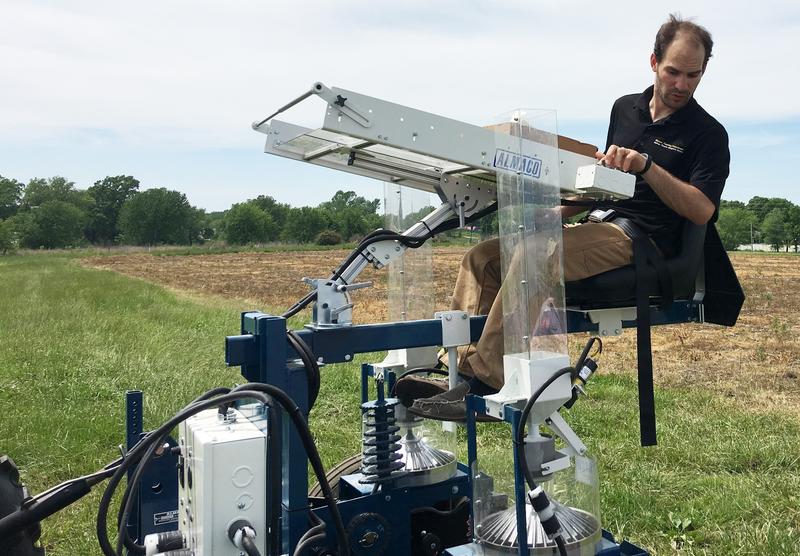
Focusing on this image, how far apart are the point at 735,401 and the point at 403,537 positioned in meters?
4.84

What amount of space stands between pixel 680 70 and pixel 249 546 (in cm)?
270

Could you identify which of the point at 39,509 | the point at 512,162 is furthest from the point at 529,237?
the point at 39,509

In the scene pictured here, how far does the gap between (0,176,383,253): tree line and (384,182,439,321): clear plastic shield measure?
251 feet

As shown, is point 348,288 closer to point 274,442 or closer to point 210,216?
point 274,442

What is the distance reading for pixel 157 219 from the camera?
320 ft

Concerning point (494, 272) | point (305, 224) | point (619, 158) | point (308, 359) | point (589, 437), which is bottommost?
point (589, 437)

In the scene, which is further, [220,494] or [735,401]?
[735,401]

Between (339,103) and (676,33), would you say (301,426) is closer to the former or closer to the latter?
(339,103)

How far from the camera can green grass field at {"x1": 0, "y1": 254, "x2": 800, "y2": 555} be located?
3.89 meters

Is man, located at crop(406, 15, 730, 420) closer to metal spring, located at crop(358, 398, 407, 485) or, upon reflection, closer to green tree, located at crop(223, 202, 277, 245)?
metal spring, located at crop(358, 398, 407, 485)

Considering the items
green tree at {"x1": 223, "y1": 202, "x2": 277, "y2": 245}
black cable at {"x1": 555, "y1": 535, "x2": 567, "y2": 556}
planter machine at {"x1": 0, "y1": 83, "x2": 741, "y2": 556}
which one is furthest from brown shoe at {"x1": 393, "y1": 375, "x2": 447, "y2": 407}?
green tree at {"x1": 223, "y1": 202, "x2": 277, "y2": 245}

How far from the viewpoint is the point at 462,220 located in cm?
303

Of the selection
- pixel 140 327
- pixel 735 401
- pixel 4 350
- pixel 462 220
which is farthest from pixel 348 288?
pixel 140 327

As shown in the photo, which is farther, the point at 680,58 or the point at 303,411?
the point at 680,58
